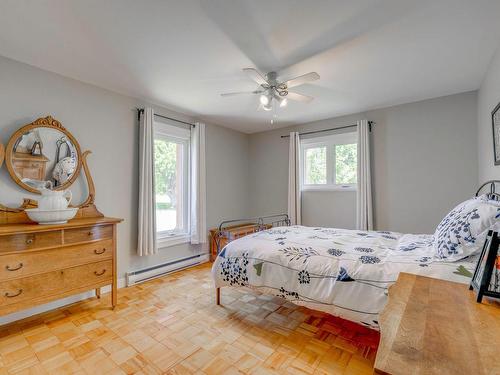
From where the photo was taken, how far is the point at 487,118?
246 centimetres

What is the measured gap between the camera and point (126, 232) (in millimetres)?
3082

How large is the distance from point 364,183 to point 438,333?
123 inches

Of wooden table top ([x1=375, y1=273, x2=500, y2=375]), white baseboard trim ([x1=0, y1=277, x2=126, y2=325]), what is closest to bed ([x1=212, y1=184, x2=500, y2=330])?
wooden table top ([x1=375, y1=273, x2=500, y2=375])

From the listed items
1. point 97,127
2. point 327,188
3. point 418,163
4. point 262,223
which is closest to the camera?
point 97,127

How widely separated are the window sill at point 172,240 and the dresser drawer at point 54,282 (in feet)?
3.22

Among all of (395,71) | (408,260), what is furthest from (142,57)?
(408,260)

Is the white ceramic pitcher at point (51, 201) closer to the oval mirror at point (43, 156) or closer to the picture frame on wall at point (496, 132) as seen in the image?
the oval mirror at point (43, 156)

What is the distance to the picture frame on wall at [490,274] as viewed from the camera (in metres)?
0.85

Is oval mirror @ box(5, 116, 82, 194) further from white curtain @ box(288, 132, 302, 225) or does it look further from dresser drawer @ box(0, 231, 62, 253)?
white curtain @ box(288, 132, 302, 225)

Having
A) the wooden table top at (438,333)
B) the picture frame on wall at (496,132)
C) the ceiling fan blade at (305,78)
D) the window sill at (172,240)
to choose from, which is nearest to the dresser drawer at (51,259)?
the window sill at (172,240)

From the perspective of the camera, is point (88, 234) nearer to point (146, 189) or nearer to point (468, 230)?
point (146, 189)

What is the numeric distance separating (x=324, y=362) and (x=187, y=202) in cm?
283

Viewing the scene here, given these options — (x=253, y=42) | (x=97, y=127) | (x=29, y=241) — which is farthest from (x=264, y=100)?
(x=29, y=241)

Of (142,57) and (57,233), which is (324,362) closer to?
(57,233)
